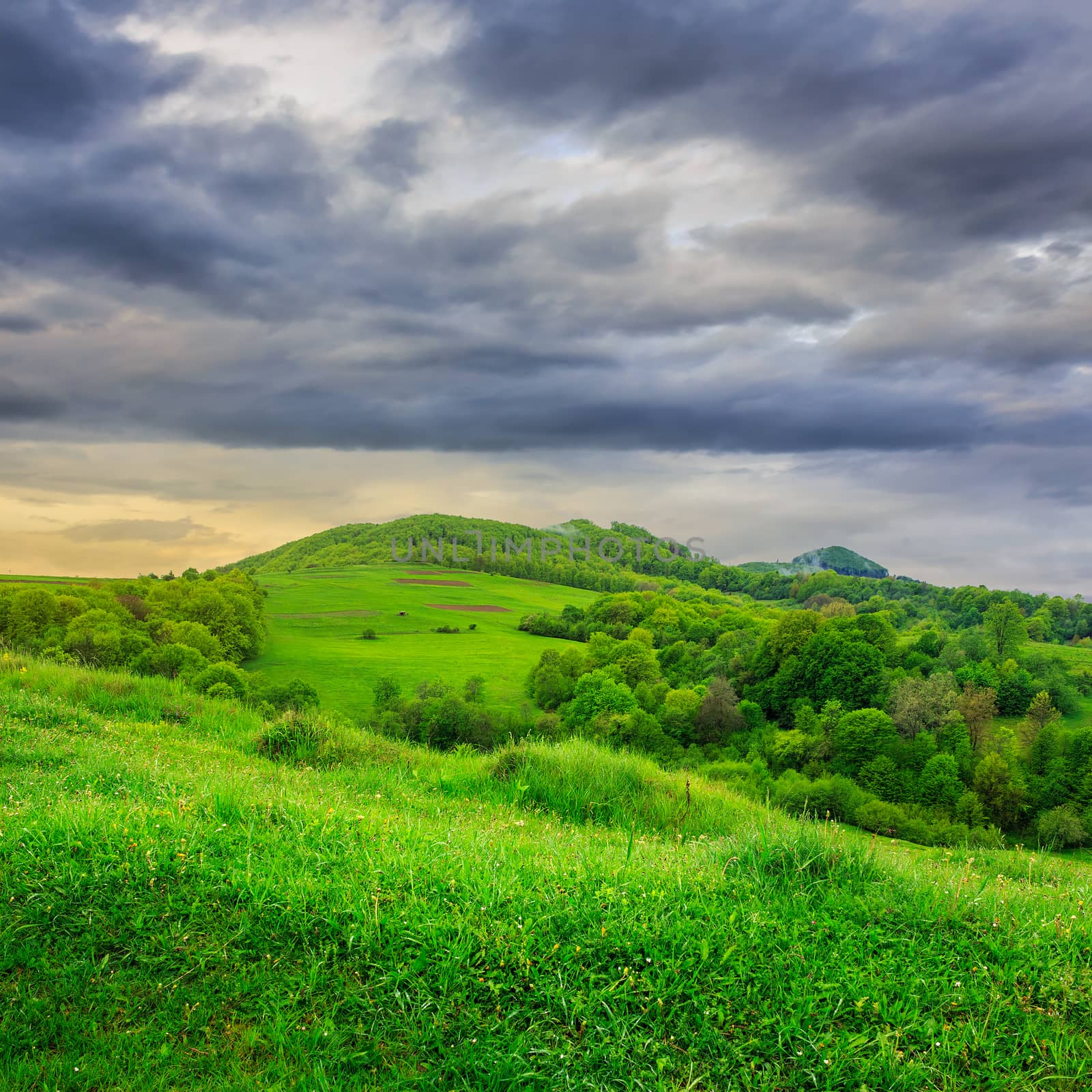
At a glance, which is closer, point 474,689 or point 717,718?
point 717,718

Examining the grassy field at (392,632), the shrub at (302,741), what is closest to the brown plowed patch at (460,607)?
the grassy field at (392,632)

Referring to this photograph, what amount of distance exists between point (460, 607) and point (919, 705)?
81.8 meters

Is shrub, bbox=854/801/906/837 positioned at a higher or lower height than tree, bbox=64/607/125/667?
lower

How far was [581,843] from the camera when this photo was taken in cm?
703

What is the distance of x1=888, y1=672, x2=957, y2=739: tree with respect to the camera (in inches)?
2756

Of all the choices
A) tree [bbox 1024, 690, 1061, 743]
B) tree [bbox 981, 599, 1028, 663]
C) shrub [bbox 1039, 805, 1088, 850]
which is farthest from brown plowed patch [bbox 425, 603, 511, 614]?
shrub [bbox 1039, 805, 1088, 850]

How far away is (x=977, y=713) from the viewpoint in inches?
2830

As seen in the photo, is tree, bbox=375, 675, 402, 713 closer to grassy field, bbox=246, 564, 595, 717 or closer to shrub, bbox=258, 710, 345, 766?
grassy field, bbox=246, 564, 595, 717

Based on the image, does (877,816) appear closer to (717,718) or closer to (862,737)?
(862,737)

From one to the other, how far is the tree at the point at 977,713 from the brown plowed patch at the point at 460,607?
7842cm

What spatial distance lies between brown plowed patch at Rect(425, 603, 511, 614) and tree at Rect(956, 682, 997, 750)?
78418mm

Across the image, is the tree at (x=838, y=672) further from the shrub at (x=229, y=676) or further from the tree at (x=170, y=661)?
the tree at (x=170, y=661)

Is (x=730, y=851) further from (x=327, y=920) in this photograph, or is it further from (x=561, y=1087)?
(x=327, y=920)

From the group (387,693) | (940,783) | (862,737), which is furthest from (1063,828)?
(387,693)
